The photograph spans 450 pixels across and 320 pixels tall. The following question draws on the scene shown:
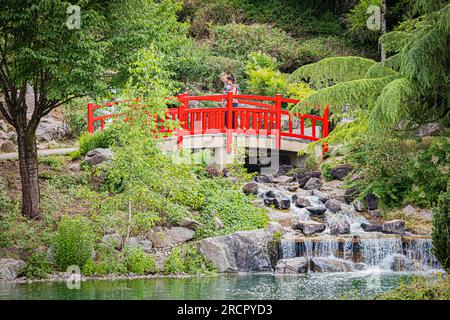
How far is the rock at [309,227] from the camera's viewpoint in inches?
731

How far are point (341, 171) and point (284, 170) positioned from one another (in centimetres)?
185

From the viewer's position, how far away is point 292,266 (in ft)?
55.9

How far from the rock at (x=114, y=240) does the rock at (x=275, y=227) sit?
3320 millimetres

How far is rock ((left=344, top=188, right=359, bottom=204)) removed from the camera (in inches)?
818

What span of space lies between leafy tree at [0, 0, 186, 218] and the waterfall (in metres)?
5.94

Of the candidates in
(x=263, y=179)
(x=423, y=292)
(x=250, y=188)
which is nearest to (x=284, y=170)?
(x=263, y=179)

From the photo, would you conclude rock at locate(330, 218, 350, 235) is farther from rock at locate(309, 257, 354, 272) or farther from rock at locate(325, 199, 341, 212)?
rock at locate(309, 257, 354, 272)

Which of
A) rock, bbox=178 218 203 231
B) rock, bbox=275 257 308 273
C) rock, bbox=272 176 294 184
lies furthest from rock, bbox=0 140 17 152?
rock, bbox=275 257 308 273

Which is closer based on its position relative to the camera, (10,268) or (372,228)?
(10,268)

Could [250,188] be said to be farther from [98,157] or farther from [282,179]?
[98,157]

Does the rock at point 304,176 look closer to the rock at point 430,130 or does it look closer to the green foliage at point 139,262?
the rock at point 430,130

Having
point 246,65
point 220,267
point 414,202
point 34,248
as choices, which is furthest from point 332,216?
point 246,65

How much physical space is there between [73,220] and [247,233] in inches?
138

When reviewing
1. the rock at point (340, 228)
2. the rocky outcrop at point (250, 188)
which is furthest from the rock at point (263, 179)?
the rock at point (340, 228)
